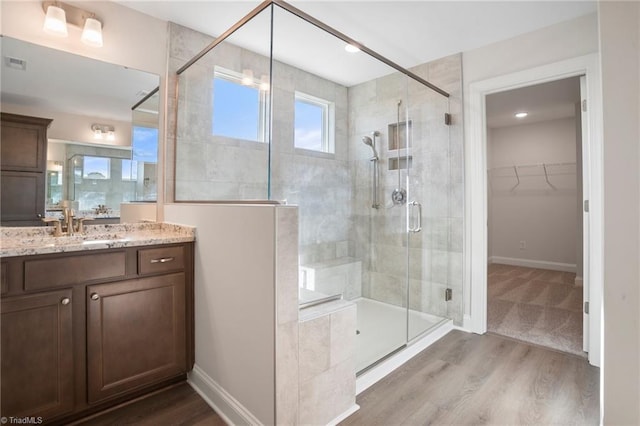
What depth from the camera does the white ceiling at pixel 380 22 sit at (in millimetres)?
2072

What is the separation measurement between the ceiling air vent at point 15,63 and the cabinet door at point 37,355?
131 centimetres

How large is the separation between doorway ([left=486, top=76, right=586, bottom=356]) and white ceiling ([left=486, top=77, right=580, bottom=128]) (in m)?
0.01

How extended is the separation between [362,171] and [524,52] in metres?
1.62

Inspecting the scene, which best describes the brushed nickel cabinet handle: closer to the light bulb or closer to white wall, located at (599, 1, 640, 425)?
the light bulb

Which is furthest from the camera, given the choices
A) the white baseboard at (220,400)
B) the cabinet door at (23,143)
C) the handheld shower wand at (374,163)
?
the handheld shower wand at (374,163)

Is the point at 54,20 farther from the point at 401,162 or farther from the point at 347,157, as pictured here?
the point at 401,162

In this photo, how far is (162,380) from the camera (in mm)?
1829

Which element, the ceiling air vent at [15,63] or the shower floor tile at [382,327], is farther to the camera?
the shower floor tile at [382,327]

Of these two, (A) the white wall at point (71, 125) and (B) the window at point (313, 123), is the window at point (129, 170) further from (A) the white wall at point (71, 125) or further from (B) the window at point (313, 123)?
(B) the window at point (313, 123)

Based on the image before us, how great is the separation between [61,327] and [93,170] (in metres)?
1.02

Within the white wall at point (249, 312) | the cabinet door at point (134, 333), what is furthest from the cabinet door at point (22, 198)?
the white wall at point (249, 312)

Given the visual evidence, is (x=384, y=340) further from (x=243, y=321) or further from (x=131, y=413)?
(x=131, y=413)

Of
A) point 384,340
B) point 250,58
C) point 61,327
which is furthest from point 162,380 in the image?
point 250,58

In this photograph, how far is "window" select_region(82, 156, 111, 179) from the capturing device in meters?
2.02
